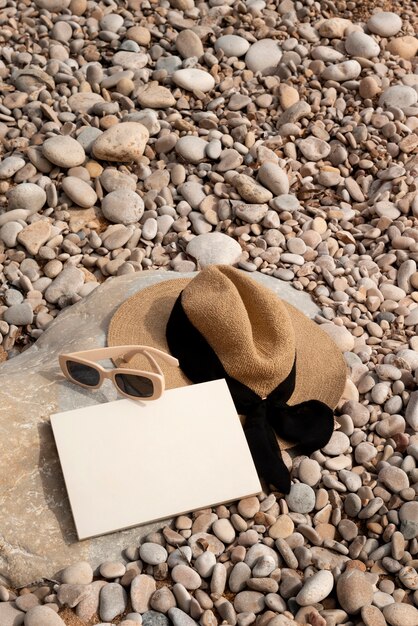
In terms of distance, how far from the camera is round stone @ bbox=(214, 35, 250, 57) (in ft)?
14.3

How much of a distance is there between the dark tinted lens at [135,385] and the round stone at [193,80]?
7.31 ft

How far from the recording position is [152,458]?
2266mm

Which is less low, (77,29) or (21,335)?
(77,29)

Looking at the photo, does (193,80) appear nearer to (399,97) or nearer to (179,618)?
(399,97)

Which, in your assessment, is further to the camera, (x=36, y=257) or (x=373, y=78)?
(x=373, y=78)

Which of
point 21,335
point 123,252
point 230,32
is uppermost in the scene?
point 230,32

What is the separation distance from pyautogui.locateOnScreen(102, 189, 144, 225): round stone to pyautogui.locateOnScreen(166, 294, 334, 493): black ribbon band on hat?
39.1 inches

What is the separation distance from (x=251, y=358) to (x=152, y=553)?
0.66 meters

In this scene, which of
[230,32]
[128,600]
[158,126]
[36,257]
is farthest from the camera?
[230,32]

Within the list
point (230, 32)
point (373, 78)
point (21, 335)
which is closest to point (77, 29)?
point (230, 32)

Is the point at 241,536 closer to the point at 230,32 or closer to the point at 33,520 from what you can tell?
the point at 33,520

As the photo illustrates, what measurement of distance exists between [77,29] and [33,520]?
3.12 metres

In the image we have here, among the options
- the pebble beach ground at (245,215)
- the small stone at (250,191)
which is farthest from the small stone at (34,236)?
the small stone at (250,191)

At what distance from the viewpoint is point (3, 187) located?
11.6 ft
